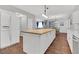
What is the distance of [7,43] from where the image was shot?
4.78 meters

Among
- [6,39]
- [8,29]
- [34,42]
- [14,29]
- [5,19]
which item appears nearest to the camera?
[34,42]

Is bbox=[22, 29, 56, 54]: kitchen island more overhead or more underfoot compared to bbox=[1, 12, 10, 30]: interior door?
more underfoot

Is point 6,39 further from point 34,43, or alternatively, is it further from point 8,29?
point 34,43

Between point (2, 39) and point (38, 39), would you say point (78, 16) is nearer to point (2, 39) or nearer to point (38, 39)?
point (38, 39)

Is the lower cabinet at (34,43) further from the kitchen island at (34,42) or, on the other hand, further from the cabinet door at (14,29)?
the cabinet door at (14,29)

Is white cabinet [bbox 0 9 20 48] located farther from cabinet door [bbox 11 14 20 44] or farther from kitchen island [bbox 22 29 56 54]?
kitchen island [bbox 22 29 56 54]

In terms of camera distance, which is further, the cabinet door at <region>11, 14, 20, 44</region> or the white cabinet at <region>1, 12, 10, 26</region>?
the cabinet door at <region>11, 14, 20, 44</region>

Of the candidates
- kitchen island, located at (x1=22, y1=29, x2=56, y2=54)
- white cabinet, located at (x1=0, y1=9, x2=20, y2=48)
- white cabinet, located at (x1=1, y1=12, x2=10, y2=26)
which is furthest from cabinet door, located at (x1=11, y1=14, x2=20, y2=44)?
kitchen island, located at (x1=22, y1=29, x2=56, y2=54)

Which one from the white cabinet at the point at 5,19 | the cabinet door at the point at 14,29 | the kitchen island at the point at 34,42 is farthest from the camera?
the cabinet door at the point at 14,29

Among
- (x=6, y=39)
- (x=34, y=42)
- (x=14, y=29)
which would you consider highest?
(x=14, y=29)

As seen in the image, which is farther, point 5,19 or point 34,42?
point 5,19

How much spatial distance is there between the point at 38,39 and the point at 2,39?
89.3 inches

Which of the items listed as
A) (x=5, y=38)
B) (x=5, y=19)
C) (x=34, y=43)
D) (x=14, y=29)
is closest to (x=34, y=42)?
(x=34, y=43)

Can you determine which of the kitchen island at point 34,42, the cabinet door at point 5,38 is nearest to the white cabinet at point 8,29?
the cabinet door at point 5,38
